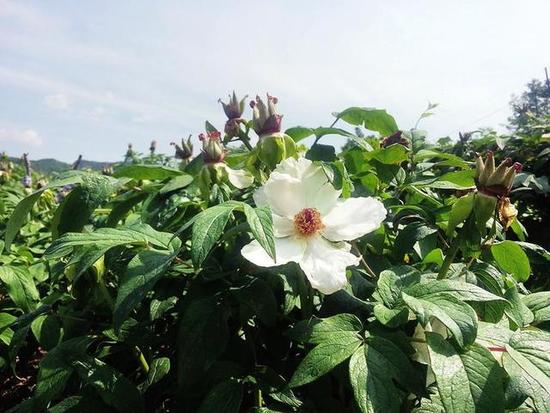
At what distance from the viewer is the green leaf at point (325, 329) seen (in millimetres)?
842

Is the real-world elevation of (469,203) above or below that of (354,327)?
above

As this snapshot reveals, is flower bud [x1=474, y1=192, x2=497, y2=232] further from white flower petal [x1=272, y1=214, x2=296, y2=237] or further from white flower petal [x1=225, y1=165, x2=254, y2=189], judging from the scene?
A: white flower petal [x1=225, y1=165, x2=254, y2=189]

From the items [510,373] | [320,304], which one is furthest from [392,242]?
[510,373]

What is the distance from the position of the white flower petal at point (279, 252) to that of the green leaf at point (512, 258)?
0.50m

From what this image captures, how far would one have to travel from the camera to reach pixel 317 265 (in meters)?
0.91

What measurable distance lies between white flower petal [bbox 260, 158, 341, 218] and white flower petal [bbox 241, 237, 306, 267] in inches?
3.0

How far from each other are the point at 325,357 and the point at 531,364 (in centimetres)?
34

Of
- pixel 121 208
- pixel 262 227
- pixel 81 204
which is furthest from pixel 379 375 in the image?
pixel 121 208

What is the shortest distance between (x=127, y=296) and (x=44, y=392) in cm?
36

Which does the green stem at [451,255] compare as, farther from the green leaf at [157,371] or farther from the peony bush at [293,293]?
the green leaf at [157,371]

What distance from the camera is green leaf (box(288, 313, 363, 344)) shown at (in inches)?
33.2

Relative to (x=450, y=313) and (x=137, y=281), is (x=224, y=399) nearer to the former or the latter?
(x=137, y=281)

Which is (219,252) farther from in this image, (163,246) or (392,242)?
(392,242)

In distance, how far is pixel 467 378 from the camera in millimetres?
759
